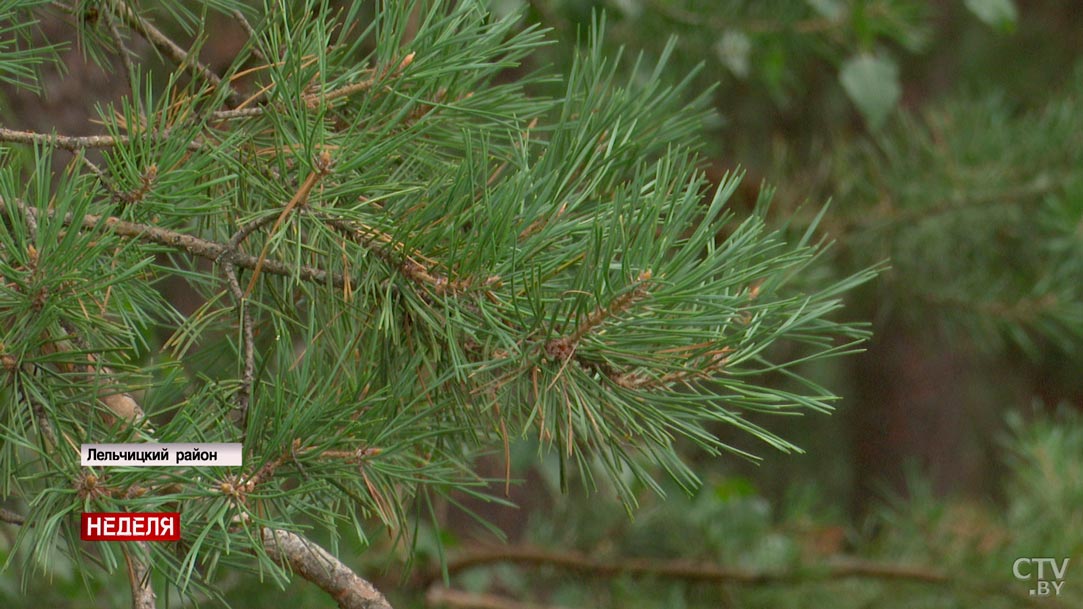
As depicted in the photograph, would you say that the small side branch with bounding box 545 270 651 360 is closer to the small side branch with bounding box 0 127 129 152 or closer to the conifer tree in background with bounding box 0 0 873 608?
the conifer tree in background with bounding box 0 0 873 608

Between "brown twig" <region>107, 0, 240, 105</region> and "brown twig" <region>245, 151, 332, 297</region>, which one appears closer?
"brown twig" <region>245, 151, 332, 297</region>

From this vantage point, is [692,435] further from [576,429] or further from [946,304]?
[946,304]

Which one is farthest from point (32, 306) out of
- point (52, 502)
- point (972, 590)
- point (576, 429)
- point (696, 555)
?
point (972, 590)

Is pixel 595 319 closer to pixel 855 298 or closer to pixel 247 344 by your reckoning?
pixel 247 344

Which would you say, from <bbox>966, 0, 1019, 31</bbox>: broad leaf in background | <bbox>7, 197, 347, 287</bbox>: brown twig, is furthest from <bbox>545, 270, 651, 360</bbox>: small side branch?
<bbox>966, 0, 1019, 31</bbox>: broad leaf in background

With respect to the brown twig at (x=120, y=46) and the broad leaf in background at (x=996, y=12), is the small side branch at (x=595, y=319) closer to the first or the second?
the brown twig at (x=120, y=46)

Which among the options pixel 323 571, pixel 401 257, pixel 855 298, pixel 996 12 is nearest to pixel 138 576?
pixel 323 571

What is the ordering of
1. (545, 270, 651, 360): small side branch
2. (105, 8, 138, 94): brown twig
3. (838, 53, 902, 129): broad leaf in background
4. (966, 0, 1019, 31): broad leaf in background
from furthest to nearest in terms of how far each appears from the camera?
(838, 53, 902, 129): broad leaf in background
(966, 0, 1019, 31): broad leaf in background
(105, 8, 138, 94): brown twig
(545, 270, 651, 360): small side branch

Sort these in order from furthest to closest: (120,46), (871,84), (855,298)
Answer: (855,298) → (871,84) → (120,46)
